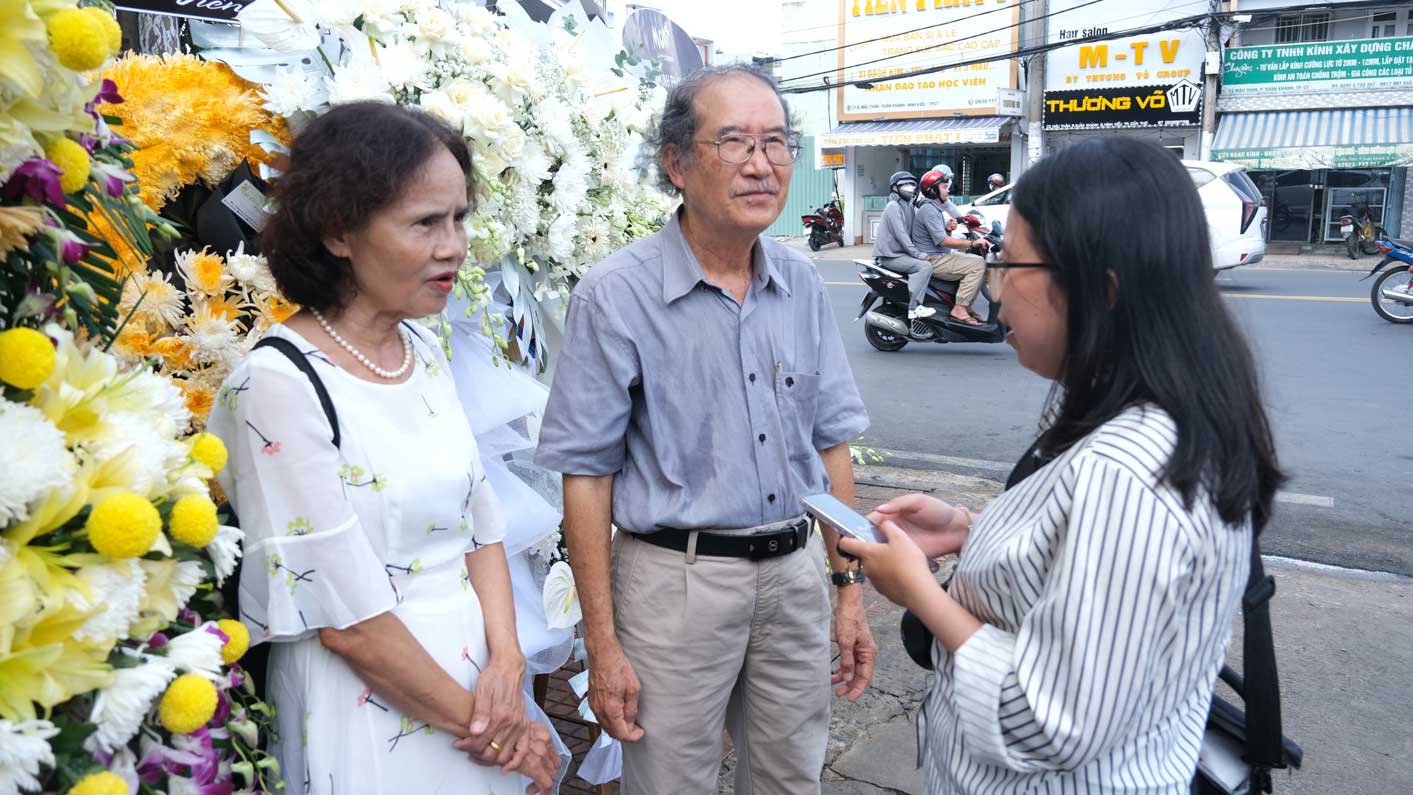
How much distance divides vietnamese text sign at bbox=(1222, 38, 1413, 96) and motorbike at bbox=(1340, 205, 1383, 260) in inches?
106

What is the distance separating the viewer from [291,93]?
2.18 meters

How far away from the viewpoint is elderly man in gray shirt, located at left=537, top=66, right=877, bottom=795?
2182mm

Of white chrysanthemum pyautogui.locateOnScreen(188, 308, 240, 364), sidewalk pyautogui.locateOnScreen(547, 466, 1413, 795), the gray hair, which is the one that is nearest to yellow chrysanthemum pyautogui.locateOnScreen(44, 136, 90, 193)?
white chrysanthemum pyautogui.locateOnScreen(188, 308, 240, 364)

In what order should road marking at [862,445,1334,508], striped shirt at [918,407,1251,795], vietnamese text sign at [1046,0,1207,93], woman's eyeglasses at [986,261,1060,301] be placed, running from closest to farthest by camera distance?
striped shirt at [918,407,1251,795]
woman's eyeglasses at [986,261,1060,301]
road marking at [862,445,1334,508]
vietnamese text sign at [1046,0,1207,93]

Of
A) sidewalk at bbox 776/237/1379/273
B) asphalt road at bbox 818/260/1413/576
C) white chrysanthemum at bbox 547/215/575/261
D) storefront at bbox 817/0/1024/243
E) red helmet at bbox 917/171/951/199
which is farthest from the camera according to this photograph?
storefront at bbox 817/0/1024/243

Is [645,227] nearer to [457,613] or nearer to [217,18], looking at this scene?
[217,18]

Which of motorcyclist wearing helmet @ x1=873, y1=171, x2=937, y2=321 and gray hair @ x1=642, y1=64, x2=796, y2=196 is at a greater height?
gray hair @ x1=642, y1=64, x2=796, y2=196

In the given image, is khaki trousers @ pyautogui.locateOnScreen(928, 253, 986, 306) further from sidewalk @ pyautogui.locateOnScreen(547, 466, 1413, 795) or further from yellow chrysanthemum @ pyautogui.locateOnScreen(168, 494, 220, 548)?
yellow chrysanthemum @ pyautogui.locateOnScreen(168, 494, 220, 548)

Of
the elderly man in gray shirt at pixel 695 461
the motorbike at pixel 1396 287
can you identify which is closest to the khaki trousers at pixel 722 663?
the elderly man in gray shirt at pixel 695 461

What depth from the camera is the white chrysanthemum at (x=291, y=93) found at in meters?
2.18

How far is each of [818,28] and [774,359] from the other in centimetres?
2461

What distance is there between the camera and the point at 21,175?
42.5 inches

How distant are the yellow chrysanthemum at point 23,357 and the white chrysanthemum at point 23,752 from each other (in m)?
0.32

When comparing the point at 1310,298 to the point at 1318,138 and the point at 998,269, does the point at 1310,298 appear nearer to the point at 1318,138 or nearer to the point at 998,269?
the point at 1318,138
